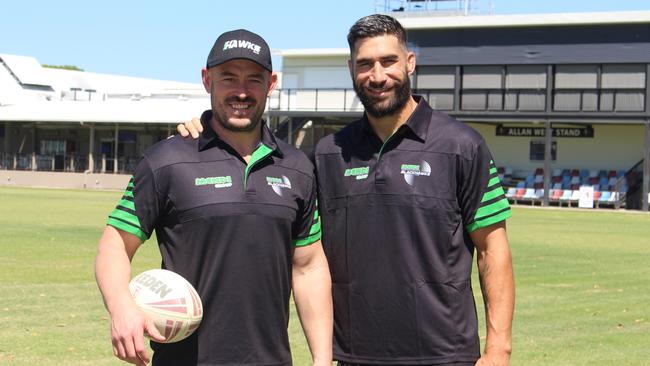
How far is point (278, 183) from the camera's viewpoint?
15.0 feet

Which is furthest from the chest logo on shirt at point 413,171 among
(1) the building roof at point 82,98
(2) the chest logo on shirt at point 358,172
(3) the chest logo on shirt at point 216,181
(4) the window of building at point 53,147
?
(4) the window of building at point 53,147

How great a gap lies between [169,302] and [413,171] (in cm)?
134

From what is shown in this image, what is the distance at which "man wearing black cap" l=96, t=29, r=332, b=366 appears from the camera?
14.5 ft

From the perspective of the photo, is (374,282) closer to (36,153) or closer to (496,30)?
(496,30)

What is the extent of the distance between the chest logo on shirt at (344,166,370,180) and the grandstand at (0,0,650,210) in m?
38.1

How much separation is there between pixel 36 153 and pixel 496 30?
31868 mm

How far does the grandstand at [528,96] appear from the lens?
4747 cm

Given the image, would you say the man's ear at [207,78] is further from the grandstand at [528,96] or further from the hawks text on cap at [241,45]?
the grandstand at [528,96]

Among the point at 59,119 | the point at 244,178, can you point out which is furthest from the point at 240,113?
the point at 59,119

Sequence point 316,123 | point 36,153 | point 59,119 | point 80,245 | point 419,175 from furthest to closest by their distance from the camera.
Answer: point 36,153, point 59,119, point 316,123, point 80,245, point 419,175

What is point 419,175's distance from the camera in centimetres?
485

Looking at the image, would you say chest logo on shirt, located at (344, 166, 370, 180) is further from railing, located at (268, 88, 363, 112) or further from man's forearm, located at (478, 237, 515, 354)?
railing, located at (268, 88, 363, 112)

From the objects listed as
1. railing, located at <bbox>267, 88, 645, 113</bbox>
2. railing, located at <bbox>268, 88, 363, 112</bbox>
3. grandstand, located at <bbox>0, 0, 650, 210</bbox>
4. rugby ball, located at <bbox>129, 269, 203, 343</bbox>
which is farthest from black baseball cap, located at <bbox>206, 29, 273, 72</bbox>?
railing, located at <bbox>268, 88, 363, 112</bbox>

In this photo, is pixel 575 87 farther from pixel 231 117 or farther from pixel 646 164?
pixel 231 117
